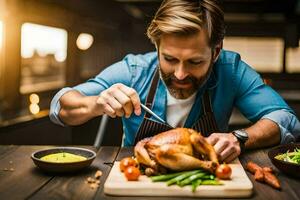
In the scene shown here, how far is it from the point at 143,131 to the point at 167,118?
26cm

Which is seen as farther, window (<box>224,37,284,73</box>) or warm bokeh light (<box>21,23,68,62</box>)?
window (<box>224,37,284,73</box>)

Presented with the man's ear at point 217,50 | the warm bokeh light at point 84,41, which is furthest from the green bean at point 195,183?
the warm bokeh light at point 84,41

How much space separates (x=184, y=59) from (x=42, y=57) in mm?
3722

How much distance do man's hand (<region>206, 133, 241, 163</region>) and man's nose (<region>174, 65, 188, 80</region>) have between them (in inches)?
16.9

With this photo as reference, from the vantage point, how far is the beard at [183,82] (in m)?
2.31

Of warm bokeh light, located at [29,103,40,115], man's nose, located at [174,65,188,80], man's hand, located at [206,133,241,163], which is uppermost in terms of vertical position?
man's nose, located at [174,65,188,80]

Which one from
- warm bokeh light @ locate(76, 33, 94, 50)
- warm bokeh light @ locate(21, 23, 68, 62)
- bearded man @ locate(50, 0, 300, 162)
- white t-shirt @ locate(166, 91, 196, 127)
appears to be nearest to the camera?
bearded man @ locate(50, 0, 300, 162)

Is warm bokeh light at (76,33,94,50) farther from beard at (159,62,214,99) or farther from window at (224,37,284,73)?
window at (224,37,284,73)

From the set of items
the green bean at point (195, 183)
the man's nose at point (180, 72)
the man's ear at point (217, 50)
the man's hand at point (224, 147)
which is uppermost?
the man's ear at point (217, 50)

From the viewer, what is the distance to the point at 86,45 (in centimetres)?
583

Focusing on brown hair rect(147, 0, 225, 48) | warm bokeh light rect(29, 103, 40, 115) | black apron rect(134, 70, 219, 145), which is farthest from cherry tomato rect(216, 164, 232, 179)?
warm bokeh light rect(29, 103, 40, 115)

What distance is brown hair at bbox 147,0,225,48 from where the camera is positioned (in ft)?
7.20

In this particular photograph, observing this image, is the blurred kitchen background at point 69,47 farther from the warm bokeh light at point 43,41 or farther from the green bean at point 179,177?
the green bean at point 179,177

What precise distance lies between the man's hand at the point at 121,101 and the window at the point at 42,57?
2620mm
